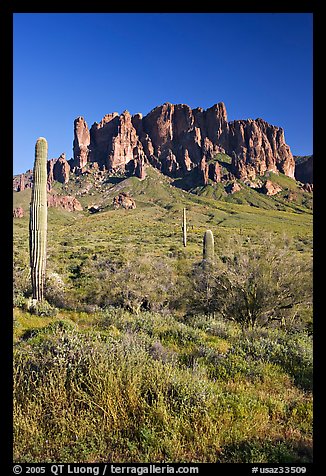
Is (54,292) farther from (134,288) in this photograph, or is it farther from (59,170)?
(59,170)

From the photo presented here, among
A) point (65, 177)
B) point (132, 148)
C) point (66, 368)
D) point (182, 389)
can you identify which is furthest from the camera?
point (132, 148)

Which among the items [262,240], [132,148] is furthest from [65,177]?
[262,240]

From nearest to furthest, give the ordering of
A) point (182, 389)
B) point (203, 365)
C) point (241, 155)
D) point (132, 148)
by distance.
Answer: point (182, 389), point (203, 365), point (241, 155), point (132, 148)

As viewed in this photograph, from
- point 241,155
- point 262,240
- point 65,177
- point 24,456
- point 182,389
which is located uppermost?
point 241,155

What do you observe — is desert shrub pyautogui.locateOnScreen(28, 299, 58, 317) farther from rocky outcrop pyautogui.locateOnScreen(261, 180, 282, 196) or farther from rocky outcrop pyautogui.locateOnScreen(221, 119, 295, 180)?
rocky outcrop pyautogui.locateOnScreen(221, 119, 295, 180)

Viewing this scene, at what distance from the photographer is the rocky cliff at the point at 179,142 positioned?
147 meters

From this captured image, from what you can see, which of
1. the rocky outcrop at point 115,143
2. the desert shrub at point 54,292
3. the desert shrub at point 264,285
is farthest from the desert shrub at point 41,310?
the rocky outcrop at point 115,143

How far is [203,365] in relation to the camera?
456 centimetres

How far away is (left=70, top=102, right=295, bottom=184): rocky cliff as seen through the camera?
146750mm

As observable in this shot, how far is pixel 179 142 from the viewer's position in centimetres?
16050

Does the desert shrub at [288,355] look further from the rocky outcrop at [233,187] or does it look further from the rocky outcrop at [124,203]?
the rocky outcrop at [233,187]

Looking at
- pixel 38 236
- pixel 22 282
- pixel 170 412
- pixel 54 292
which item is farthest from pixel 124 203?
pixel 170 412
